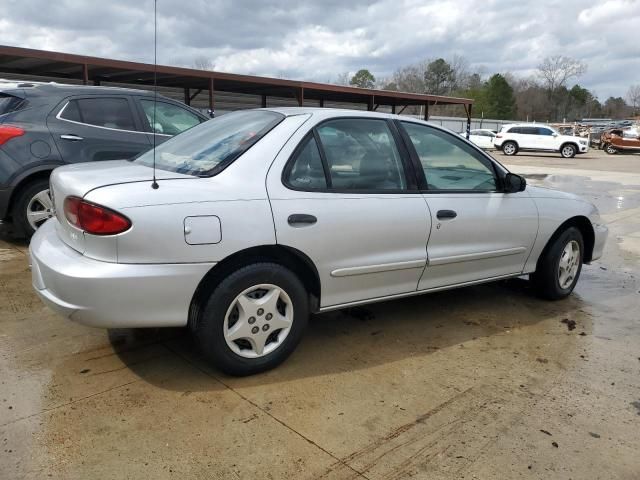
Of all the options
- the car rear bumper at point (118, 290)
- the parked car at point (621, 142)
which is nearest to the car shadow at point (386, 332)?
the car rear bumper at point (118, 290)

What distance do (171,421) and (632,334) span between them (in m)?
3.43

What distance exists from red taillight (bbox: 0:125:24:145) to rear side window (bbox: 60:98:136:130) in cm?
47

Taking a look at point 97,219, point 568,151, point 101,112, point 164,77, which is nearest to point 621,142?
point 568,151

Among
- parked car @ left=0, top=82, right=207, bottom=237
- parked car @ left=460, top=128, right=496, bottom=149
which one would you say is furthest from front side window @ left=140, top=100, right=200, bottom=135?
parked car @ left=460, top=128, right=496, bottom=149

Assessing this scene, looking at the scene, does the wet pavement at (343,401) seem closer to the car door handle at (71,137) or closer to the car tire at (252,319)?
the car tire at (252,319)

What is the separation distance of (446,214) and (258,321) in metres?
1.54

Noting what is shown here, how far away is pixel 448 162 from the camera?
3.89m

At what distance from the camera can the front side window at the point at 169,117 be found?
624cm

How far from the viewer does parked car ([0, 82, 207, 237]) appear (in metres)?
5.24

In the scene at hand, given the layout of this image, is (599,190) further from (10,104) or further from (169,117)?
(10,104)

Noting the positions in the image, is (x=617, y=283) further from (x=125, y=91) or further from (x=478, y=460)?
(x=125, y=91)

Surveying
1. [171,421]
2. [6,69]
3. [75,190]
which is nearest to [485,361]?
[171,421]

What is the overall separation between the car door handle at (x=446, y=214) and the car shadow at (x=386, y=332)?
0.87 m

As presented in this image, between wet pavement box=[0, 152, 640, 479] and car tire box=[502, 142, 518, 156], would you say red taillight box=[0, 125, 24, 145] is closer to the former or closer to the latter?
wet pavement box=[0, 152, 640, 479]
